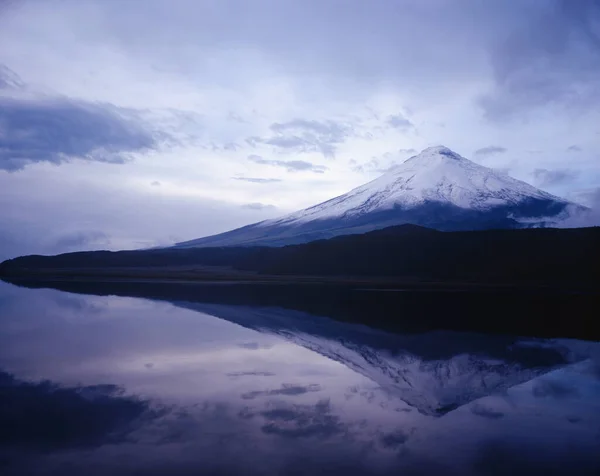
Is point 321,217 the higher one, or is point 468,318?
point 321,217

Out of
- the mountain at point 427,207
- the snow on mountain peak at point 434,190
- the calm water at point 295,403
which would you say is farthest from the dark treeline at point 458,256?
the snow on mountain peak at point 434,190

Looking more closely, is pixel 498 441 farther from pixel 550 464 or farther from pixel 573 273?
pixel 573 273

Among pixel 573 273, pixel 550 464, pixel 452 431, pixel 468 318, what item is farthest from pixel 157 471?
pixel 573 273

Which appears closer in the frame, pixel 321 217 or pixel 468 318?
pixel 468 318

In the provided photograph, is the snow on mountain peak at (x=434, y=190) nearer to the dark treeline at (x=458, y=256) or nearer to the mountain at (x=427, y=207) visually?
the mountain at (x=427, y=207)

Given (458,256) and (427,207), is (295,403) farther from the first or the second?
(427,207)
